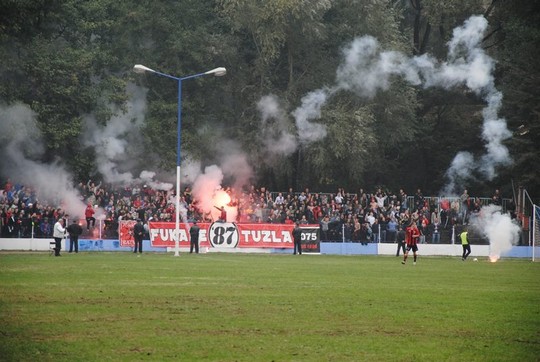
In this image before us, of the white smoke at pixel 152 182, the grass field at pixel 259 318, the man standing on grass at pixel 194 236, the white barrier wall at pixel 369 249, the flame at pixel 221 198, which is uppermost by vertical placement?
the white smoke at pixel 152 182

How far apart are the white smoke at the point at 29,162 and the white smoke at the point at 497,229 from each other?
2394 centimetres

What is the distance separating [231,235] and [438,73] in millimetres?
22001

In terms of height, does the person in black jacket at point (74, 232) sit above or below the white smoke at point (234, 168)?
below

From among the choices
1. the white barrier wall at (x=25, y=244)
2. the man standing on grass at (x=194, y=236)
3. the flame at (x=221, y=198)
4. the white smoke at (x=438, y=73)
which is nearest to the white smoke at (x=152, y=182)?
the flame at (x=221, y=198)

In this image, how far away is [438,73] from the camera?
221ft

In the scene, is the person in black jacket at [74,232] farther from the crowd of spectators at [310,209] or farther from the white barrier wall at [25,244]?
the crowd of spectators at [310,209]

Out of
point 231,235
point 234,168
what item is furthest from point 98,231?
point 234,168

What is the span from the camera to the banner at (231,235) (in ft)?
177

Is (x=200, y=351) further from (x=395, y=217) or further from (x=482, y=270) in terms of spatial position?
(x=395, y=217)

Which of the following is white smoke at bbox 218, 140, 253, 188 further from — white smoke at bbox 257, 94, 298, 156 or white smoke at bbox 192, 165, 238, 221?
white smoke at bbox 257, 94, 298, 156

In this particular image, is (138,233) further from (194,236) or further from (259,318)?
(259,318)

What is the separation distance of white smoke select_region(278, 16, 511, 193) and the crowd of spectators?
6165 mm

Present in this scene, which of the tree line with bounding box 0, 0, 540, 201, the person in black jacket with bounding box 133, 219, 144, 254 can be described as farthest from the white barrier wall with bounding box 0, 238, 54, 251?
the tree line with bounding box 0, 0, 540, 201

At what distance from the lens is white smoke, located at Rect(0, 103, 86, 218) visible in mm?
57781
